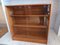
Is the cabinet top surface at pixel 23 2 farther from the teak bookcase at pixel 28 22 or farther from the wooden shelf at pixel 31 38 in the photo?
the wooden shelf at pixel 31 38

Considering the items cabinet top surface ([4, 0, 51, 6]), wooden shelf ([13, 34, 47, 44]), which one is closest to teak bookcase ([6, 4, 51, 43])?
wooden shelf ([13, 34, 47, 44])

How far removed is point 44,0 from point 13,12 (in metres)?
0.89

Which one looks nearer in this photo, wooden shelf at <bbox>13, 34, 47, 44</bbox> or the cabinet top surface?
the cabinet top surface

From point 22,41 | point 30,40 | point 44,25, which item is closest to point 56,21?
point 44,25

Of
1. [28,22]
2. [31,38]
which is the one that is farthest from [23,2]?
[31,38]

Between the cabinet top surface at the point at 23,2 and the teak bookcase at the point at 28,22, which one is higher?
the cabinet top surface at the point at 23,2

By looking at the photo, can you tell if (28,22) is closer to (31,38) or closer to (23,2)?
(31,38)

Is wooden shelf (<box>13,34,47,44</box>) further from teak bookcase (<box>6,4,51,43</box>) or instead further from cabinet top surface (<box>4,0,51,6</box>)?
cabinet top surface (<box>4,0,51,6</box>)


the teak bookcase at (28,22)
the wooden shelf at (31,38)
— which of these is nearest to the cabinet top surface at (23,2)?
the teak bookcase at (28,22)

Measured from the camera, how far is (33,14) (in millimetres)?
1945

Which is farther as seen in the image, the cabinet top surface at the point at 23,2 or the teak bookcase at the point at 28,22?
the teak bookcase at the point at 28,22

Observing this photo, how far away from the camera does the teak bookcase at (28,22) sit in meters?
1.96

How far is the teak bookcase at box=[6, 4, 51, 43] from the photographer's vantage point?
196cm

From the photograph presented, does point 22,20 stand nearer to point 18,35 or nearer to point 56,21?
point 18,35
